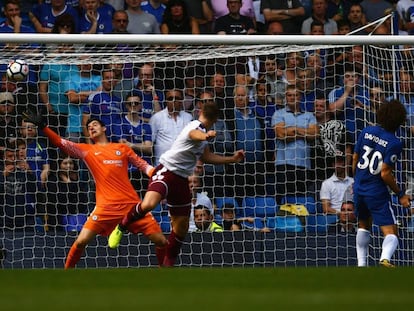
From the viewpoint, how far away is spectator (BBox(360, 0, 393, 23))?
55.5 ft

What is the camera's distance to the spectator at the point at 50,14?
1599 centimetres

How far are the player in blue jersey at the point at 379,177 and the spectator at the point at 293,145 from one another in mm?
1654

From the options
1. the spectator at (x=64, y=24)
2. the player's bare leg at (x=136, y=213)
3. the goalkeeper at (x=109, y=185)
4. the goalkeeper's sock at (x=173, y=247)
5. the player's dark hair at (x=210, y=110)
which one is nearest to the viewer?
the player's dark hair at (x=210, y=110)

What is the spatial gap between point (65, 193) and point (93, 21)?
9.41 feet

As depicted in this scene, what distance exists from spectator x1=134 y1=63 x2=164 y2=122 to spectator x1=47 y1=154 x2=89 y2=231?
110cm

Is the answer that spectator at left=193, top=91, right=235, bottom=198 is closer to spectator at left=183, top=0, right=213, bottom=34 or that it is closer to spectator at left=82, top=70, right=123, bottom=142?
spectator at left=82, top=70, right=123, bottom=142

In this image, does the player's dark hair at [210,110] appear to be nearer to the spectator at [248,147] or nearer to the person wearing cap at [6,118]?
the spectator at [248,147]

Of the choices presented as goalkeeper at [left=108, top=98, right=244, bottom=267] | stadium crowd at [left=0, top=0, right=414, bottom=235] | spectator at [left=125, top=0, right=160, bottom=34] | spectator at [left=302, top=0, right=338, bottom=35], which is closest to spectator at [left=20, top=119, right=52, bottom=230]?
stadium crowd at [left=0, top=0, right=414, bottom=235]

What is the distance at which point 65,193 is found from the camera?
558 inches

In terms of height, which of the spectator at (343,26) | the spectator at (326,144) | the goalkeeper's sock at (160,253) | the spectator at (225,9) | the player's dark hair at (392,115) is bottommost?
the goalkeeper's sock at (160,253)

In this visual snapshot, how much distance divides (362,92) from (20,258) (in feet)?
14.5

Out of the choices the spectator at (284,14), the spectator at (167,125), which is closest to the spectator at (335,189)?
the spectator at (167,125)

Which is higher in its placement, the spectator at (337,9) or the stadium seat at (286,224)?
the spectator at (337,9)

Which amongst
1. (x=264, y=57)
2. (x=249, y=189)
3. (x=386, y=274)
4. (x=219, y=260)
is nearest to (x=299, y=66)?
(x=264, y=57)
